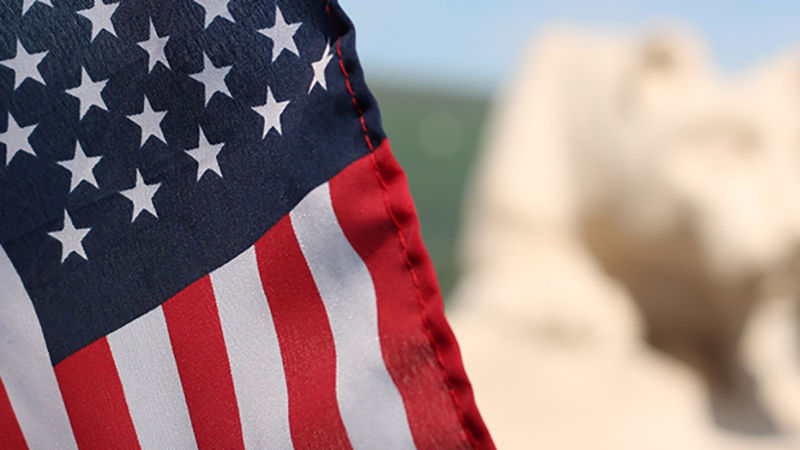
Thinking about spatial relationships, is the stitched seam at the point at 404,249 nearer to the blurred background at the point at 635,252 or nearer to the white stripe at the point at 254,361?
the white stripe at the point at 254,361

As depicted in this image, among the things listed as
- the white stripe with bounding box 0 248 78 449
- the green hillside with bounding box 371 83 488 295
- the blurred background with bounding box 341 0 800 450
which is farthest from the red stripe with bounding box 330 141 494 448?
the green hillside with bounding box 371 83 488 295

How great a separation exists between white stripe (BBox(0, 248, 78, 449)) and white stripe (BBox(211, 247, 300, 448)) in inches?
4.8

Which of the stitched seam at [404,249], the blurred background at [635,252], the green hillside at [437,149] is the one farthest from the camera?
the green hillside at [437,149]

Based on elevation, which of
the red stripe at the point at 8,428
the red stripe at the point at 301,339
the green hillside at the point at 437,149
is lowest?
the green hillside at the point at 437,149

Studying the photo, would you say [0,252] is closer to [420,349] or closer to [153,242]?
[153,242]

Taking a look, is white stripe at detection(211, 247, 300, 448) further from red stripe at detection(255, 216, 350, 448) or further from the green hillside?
the green hillside

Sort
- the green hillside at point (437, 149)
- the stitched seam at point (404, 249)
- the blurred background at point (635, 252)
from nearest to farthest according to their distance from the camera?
1. the stitched seam at point (404, 249)
2. the blurred background at point (635, 252)
3. the green hillside at point (437, 149)

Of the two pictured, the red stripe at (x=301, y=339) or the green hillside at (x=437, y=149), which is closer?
the red stripe at (x=301, y=339)

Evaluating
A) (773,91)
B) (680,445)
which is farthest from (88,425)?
(773,91)

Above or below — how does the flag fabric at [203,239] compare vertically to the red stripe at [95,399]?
above

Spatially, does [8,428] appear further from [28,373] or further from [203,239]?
[203,239]

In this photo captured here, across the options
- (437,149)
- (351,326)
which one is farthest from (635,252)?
(437,149)

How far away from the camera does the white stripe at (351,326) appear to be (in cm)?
51

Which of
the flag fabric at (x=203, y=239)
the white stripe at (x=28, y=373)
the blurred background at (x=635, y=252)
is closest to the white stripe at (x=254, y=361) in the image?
the flag fabric at (x=203, y=239)
